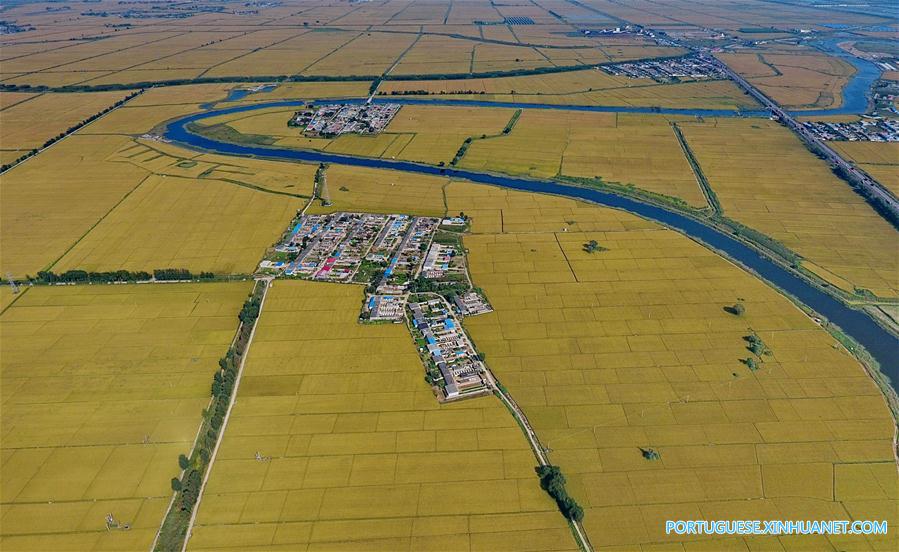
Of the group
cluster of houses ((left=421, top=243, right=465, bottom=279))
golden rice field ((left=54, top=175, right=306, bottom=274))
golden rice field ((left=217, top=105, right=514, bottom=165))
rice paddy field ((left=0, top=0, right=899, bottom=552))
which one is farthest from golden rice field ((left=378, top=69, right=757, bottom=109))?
cluster of houses ((left=421, top=243, right=465, bottom=279))

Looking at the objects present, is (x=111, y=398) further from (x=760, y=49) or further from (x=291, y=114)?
(x=760, y=49)

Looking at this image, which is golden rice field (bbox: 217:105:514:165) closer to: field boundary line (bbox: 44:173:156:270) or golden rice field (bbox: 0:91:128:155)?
field boundary line (bbox: 44:173:156:270)

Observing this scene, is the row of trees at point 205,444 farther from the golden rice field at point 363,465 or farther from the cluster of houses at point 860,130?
the cluster of houses at point 860,130

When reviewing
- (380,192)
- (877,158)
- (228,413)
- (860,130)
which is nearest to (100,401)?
(228,413)

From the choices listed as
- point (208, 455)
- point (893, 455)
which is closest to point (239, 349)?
point (208, 455)

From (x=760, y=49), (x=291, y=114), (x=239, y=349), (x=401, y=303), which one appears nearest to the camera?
(x=239, y=349)

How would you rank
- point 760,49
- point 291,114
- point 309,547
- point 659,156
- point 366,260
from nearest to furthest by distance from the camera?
point 309,547 → point 366,260 → point 659,156 → point 291,114 → point 760,49
